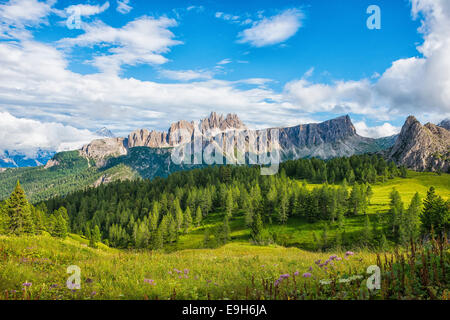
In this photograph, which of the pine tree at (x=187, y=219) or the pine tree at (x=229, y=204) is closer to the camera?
the pine tree at (x=187, y=219)

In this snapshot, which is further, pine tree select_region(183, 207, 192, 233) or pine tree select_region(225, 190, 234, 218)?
pine tree select_region(225, 190, 234, 218)

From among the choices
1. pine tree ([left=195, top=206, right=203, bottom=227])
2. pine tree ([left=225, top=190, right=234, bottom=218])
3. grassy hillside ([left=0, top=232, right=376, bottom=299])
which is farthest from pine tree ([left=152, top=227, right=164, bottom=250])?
grassy hillside ([left=0, top=232, right=376, bottom=299])

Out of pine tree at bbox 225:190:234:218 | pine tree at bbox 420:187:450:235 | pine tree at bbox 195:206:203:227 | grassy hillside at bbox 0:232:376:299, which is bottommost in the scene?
pine tree at bbox 195:206:203:227

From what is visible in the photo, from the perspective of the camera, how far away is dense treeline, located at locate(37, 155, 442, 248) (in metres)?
95.6

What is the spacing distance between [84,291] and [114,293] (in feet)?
4.29

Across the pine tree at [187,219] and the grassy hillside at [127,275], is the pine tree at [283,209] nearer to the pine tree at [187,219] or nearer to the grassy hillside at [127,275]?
the pine tree at [187,219]

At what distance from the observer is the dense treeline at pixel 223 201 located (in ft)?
314

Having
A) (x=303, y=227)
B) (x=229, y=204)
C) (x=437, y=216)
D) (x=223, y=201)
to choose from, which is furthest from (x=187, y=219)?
(x=437, y=216)

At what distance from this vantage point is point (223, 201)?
126812mm

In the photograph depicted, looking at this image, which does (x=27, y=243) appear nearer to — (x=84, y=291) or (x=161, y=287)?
(x=84, y=291)

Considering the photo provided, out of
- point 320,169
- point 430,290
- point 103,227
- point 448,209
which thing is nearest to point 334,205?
point 448,209

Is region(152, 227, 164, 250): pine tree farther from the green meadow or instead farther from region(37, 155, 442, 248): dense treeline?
the green meadow

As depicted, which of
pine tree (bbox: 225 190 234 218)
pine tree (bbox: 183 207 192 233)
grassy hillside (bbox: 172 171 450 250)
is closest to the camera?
grassy hillside (bbox: 172 171 450 250)

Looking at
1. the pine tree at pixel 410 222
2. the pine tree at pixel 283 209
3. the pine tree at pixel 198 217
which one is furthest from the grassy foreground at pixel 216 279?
the pine tree at pixel 198 217
